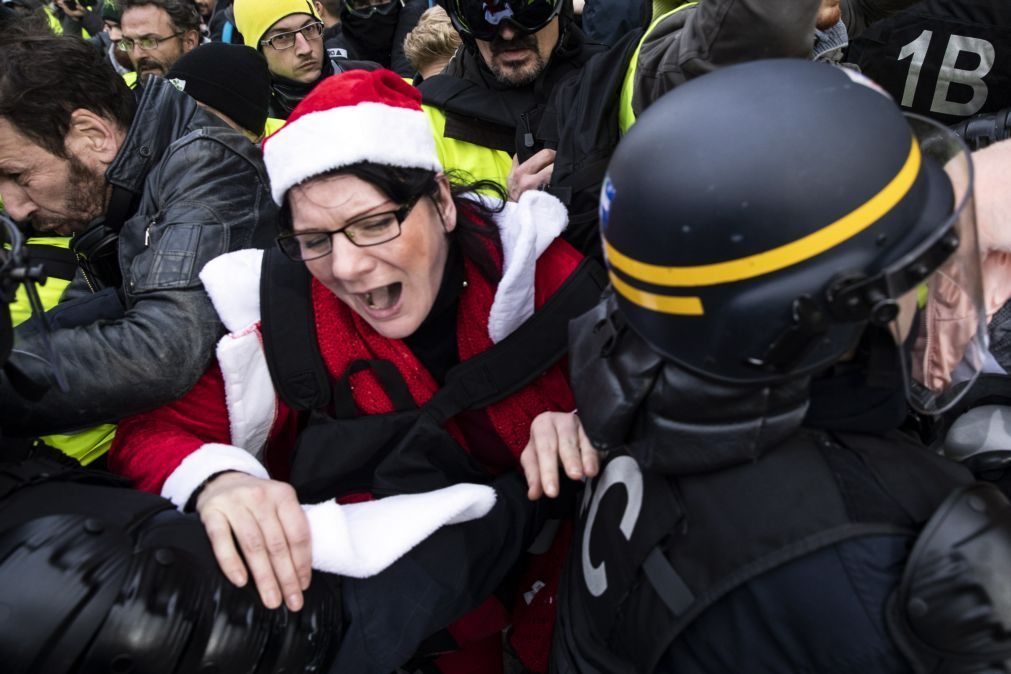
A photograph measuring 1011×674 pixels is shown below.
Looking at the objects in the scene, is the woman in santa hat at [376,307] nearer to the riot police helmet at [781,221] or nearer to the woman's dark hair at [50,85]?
the riot police helmet at [781,221]

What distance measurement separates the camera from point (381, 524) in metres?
1.53

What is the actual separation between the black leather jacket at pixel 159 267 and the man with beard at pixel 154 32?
2.28 metres

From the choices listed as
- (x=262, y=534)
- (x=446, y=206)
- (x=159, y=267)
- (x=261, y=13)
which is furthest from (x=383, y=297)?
(x=261, y=13)

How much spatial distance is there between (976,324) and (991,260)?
13cm

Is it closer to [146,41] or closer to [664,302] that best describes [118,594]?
[664,302]

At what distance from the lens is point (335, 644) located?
1.46m

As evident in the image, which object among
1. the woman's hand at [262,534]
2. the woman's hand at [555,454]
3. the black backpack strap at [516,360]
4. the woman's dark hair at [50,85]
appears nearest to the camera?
the woman's hand at [262,534]

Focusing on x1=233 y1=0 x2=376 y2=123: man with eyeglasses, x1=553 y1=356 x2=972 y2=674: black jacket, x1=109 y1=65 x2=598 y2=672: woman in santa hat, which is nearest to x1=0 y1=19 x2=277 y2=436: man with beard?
x1=109 y1=65 x2=598 y2=672: woman in santa hat

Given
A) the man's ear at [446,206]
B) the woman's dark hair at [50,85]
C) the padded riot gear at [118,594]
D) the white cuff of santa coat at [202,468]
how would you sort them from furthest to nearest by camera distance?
the woman's dark hair at [50,85] < the man's ear at [446,206] < the white cuff of santa coat at [202,468] < the padded riot gear at [118,594]

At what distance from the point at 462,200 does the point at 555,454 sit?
0.85 meters

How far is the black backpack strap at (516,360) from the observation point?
5.97 ft

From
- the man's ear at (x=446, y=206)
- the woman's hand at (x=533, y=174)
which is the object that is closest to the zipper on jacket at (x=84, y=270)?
the man's ear at (x=446, y=206)

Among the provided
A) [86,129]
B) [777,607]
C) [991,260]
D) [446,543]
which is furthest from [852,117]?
[86,129]

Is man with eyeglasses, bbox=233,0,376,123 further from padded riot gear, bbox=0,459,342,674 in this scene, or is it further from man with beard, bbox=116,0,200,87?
padded riot gear, bbox=0,459,342,674
